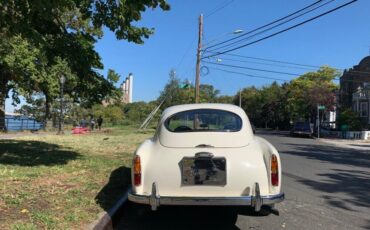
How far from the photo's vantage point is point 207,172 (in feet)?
21.8

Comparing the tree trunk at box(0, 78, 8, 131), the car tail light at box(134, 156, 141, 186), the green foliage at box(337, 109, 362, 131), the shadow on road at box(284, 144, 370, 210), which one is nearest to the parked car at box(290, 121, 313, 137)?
the green foliage at box(337, 109, 362, 131)

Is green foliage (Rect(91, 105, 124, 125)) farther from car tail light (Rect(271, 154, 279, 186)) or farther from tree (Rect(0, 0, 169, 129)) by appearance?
car tail light (Rect(271, 154, 279, 186))

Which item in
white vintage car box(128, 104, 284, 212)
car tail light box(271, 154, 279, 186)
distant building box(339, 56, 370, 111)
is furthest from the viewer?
distant building box(339, 56, 370, 111)

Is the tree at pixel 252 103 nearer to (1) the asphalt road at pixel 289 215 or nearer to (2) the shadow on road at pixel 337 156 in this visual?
(2) the shadow on road at pixel 337 156

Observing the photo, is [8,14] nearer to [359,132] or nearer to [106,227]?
[106,227]

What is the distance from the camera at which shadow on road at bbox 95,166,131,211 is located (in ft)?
25.8

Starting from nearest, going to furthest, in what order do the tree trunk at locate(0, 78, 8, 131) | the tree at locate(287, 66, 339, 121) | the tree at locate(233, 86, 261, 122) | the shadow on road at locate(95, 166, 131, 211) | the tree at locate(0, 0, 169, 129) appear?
the shadow on road at locate(95, 166, 131, 211) → the tree at locate(0, 0, 169, 129) → the tree trunk at locate(0, 78, 8, 131) → the tree at locate(287, 66, 339, 121) → the tree at locate(233, 86, 261, 122)

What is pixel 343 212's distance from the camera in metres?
8.42

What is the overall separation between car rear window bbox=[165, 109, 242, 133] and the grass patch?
1.63 meters

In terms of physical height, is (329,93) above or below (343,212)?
above

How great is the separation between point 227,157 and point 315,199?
142 inches

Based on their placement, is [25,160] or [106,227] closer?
[106,227]

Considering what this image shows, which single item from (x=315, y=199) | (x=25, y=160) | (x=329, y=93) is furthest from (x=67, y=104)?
(x=315, y=199)

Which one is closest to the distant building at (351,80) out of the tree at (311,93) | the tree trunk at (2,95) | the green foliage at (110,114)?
the tree at (311,93)
